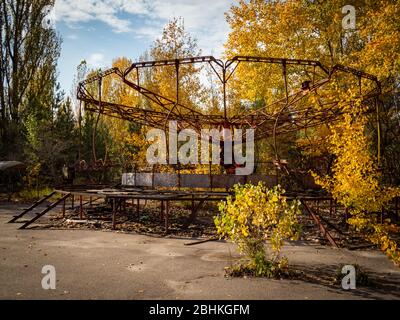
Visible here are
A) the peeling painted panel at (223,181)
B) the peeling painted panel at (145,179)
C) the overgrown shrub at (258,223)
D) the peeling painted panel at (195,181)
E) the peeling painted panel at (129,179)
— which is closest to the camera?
the overgrown shrub at (258,223)

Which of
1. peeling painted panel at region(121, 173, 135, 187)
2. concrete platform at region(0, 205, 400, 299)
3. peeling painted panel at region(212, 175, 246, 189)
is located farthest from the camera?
peeling painted panel at region(121, 173, 135, 187)

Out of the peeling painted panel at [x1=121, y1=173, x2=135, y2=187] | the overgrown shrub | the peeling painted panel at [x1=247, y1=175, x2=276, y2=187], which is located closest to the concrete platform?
the overgrown shrub

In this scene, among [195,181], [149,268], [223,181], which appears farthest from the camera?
[195,181]

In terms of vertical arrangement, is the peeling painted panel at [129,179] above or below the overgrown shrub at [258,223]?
above

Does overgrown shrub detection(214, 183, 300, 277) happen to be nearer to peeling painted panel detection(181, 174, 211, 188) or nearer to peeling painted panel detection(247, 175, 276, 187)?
peeling painted panel detection(247, 175, 276, 187)

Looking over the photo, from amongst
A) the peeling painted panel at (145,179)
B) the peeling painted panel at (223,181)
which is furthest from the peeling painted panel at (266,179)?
the peeling painted panel at (145,179)

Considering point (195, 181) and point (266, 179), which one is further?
point (195, 181)

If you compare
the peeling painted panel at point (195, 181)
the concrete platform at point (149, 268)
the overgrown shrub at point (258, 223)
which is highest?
the peeling painted panel at point (195, 181)

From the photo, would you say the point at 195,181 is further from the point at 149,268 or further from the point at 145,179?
the point at 149,268

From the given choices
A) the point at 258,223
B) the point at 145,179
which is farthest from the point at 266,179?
the point at 258,223

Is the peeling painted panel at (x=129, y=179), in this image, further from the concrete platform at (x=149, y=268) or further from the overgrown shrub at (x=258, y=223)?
the overgrown shrub at (x=258, y=223)

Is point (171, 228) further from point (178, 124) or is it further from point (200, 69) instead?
point (200, 69)
